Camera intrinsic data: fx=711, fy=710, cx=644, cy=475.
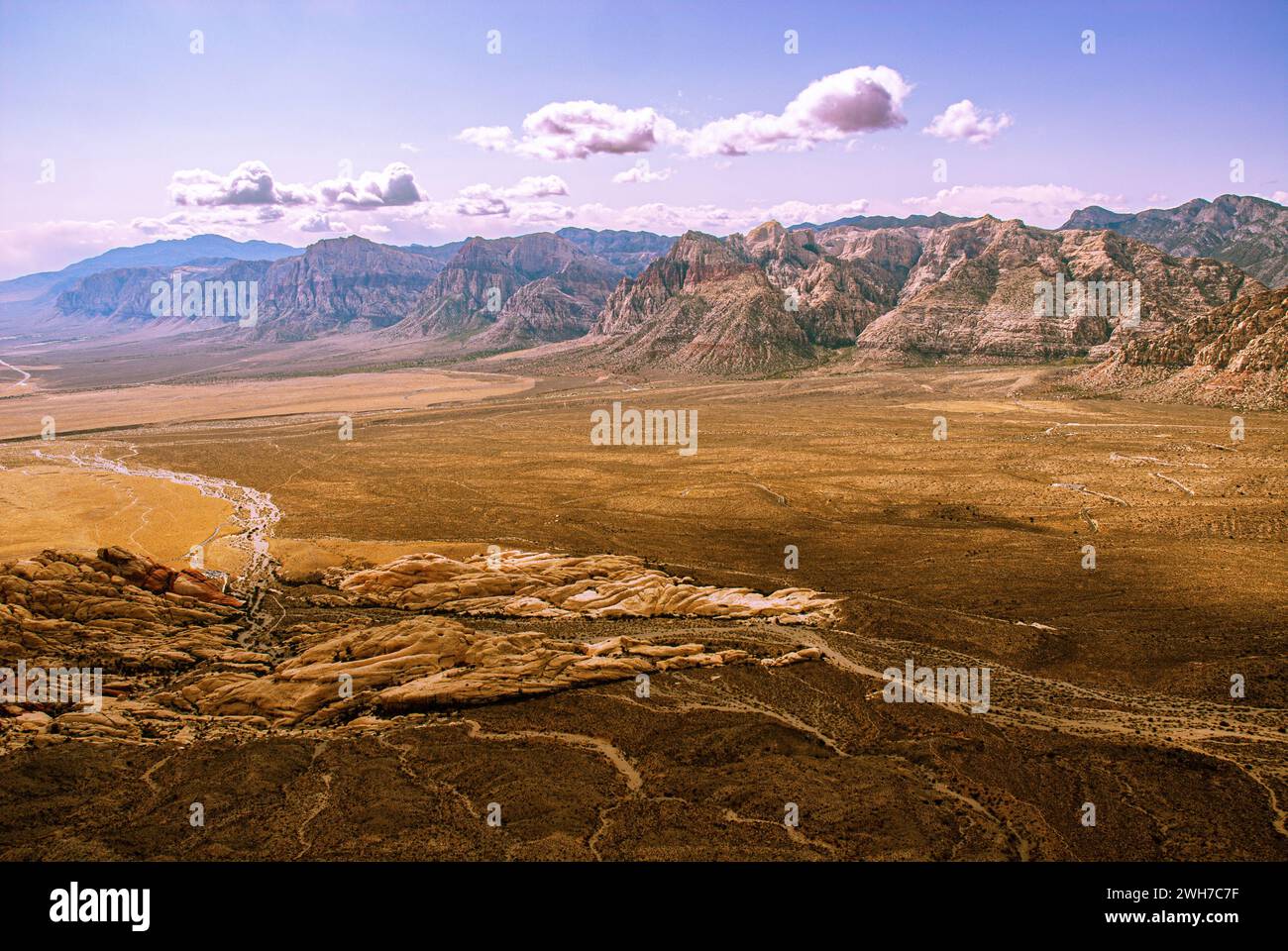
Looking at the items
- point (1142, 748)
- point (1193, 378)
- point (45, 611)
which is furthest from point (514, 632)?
point (1193, 378)

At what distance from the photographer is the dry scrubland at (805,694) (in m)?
17.8

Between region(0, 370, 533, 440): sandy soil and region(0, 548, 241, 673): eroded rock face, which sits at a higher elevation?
region(0, 370, 533, 440): sandy soil

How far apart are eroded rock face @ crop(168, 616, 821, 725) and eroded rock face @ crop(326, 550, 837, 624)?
3.79 metres

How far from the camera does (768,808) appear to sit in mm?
18516

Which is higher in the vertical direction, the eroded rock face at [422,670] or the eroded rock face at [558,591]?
the eroded rock face at [558,591]

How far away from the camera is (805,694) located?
25797 mm

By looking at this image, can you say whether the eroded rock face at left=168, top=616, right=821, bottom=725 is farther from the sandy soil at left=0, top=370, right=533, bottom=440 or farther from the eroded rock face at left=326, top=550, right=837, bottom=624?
the sandy soil at left=0, top=370, right=533, bottom=440

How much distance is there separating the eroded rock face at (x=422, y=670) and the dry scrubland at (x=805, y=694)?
885 millimetres

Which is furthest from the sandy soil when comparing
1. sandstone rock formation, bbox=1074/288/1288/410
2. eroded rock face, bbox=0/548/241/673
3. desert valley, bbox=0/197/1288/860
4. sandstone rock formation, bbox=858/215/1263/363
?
sandstone rock formation, bbox=1074/288/1288/410

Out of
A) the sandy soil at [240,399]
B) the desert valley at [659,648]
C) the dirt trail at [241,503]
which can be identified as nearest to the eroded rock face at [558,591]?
the desert valley at [659,648]

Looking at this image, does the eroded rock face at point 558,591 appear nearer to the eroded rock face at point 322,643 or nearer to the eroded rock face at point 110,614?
the eroded rock face at point 322,643

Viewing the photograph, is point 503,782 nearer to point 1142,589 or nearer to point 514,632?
point 514,632

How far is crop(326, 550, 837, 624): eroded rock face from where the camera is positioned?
111ft

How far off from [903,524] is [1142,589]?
14746 millimetres
